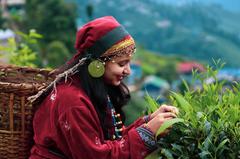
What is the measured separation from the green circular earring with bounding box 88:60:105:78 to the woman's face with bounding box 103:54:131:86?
0.13ft

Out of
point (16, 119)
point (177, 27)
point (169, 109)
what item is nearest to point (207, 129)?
point (169, 109)

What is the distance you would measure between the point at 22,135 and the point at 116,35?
0.68m

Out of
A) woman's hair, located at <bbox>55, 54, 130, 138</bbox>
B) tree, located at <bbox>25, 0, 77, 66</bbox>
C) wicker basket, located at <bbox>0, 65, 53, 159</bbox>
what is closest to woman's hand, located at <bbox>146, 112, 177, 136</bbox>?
woman's hair, located at <bbox>55, 54, 130, 138</bbox>

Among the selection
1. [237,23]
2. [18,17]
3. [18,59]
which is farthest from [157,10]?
[18,59]

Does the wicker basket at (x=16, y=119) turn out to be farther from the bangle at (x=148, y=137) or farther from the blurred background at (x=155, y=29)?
the blurred background at (x=155, y=29)

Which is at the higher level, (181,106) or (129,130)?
(181,106)

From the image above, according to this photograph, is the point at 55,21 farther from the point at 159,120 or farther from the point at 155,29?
the point at 155,29

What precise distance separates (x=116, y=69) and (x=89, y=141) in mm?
395

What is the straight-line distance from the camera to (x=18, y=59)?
4.58 m

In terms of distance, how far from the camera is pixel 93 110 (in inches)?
102

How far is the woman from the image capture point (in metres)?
2.50

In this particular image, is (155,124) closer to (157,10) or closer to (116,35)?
(116,35)

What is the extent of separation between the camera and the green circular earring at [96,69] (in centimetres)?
267

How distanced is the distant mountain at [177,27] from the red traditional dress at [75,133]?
96025 millimetres
